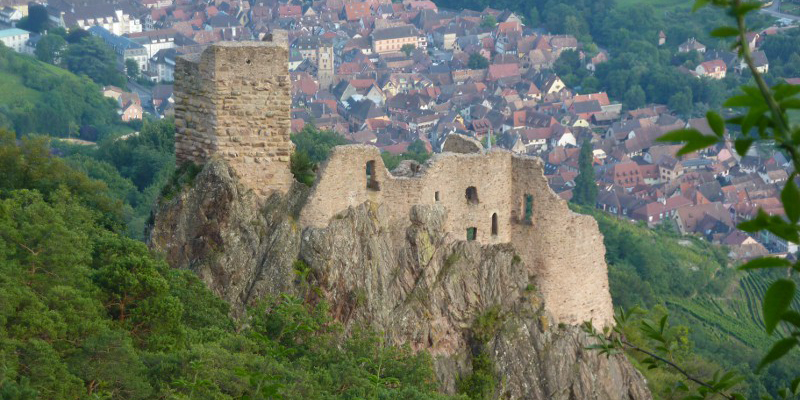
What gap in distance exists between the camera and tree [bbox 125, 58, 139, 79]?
5802 inches

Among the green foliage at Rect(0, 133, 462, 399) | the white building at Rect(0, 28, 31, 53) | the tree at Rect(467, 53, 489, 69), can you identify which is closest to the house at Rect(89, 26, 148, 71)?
the white building at Rect(0, 28, 31, 53)

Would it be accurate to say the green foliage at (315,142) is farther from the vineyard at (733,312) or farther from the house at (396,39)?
the house at (396,39)

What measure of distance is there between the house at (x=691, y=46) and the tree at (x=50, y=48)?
75.4 meters

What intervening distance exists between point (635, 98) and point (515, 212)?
131 m

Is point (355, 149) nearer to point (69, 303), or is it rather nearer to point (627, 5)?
point (69, 303)

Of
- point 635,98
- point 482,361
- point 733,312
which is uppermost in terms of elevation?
point 635,98

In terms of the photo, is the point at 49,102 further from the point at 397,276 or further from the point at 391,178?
the point at 391,178

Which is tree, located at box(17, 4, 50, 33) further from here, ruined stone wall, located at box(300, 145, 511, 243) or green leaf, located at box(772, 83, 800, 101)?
green leaf, located at box(772, 83, 800, 101)

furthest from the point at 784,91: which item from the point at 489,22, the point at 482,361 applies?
the point at 489,22

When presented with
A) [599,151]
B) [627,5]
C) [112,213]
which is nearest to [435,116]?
[599,151]

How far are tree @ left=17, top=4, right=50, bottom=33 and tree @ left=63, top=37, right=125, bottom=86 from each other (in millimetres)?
14613

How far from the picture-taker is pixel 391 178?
2445cm

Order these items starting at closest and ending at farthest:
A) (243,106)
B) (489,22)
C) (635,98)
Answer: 1. (243,106)
2. (635,98)
3. (489,22)

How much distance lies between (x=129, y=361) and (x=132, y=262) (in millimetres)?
3837
